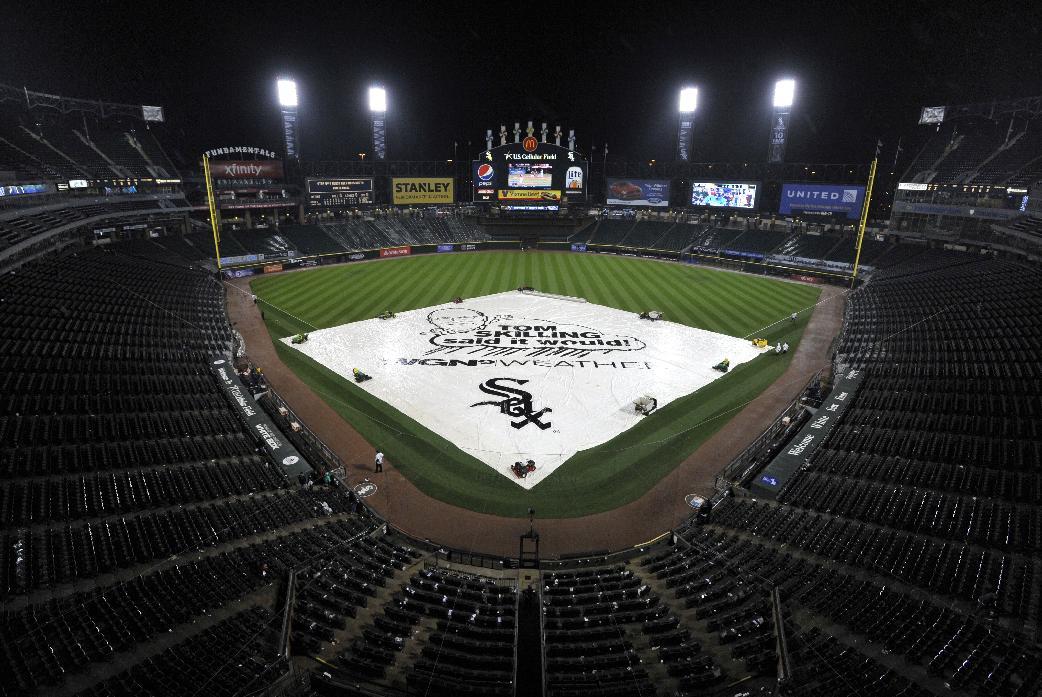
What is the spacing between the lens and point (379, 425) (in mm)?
24734

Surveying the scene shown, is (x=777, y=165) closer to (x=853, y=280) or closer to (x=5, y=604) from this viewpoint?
(x=853, y=280)

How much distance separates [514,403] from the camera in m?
26.5

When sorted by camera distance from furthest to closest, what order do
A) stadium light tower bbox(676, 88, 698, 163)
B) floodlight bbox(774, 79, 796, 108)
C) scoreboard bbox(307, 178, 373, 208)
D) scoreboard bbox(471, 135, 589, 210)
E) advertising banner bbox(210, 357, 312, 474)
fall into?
scoreboard bbox(471, 135, 589, 210) → stadium light tower bbox(676, 88, 698, 163) → scoreboard bbox(307, 178, 373, 208) → floodlight bbox(774, 79, 796, 108) → advertising banner bbox(210, 357, 312, 474)

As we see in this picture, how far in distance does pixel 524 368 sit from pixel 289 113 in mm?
56272

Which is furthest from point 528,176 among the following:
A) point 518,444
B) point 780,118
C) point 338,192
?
point 518,444

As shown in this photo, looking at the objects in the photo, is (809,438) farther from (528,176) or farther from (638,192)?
(638,192)

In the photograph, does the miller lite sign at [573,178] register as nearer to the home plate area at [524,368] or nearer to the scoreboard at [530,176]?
the scoreboard at [530,176]

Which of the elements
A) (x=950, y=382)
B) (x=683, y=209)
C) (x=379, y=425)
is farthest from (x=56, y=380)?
(x=683, y=209)

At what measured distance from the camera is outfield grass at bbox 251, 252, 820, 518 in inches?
805

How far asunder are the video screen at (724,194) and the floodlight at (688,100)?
10118 millimetres

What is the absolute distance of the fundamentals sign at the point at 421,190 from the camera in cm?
7581

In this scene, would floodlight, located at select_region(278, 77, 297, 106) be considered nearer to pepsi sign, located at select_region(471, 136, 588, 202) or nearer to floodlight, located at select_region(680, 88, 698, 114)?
pepsi sign, located at select_region(471, 136, 588, 202)

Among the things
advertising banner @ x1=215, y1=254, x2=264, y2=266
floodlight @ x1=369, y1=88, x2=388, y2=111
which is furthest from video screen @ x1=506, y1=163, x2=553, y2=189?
advertising banner @ x1=215, y1=254, x2=264, y2=266

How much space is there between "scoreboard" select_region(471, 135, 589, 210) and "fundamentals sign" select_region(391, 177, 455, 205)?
725cm
